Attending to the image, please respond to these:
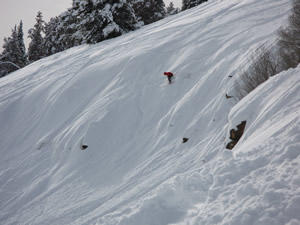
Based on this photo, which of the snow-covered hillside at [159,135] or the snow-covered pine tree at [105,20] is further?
the snow-covered pine tree at [105,20]

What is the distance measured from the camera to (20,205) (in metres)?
5.88

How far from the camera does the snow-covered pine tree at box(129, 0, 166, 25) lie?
22344mm

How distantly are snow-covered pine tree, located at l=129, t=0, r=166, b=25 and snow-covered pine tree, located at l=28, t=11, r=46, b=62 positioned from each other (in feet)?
50.6

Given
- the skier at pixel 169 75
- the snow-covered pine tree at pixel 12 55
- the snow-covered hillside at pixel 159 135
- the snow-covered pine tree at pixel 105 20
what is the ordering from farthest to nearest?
the snow-covered pine tree at pixel 12 55 < the snow-covered pine tree at pixel 105 20 < the skier at pixel 169 75 < the snow-covered hillside at pixel 159 135

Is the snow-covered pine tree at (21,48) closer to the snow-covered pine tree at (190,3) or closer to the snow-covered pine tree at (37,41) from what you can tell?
the snow-covered pine tree at (37,41)

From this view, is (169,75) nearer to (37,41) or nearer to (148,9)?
(148,9)

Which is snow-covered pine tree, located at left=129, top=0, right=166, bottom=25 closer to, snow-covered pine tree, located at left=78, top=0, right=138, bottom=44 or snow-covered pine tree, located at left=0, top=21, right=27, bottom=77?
snow-covered pine tree, located at left=78, top=0, right=138, bottom=44

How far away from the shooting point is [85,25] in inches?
605

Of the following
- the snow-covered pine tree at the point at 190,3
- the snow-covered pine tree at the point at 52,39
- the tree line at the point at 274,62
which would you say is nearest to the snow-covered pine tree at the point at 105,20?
the tree line at the point at 274,62

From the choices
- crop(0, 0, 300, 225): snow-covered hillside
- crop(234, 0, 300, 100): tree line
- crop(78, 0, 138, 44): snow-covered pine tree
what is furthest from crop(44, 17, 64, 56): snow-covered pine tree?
crop(234, 0, 300, 100): tree line

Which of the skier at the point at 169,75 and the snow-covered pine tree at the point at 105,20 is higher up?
the snow-covered pine tree at the point at 105,20

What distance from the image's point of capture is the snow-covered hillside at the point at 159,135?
104 inches

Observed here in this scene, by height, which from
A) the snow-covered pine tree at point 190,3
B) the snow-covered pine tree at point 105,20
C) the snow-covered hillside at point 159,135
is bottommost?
the snow-covered hillside at point 159,135

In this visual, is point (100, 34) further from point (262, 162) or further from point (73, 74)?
point (262, 162)
